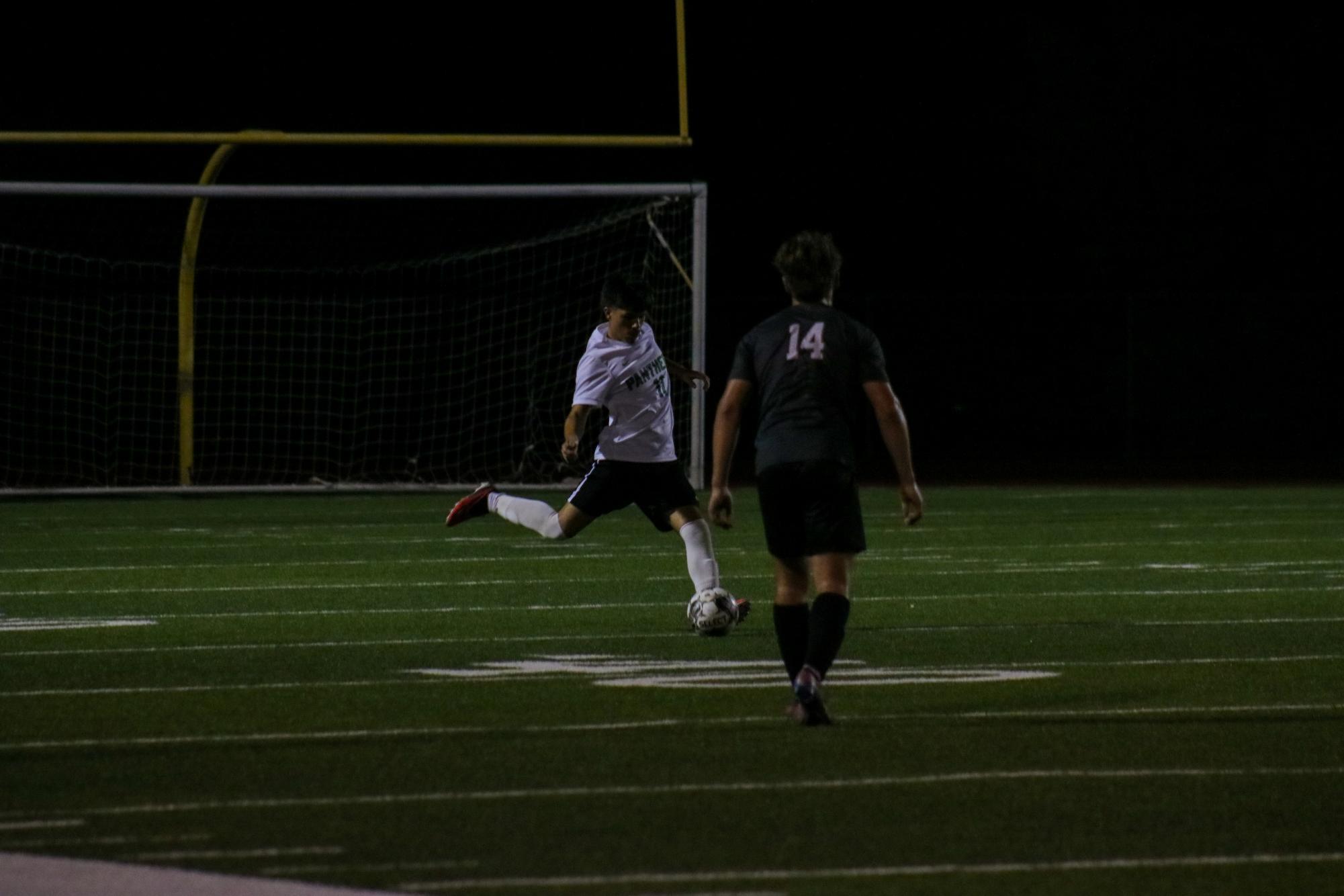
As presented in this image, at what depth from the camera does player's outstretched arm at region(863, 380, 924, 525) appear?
29.4 feet

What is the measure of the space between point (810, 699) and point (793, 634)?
1.10 ft

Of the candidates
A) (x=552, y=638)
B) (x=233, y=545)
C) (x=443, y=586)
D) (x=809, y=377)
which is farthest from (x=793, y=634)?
(x=233, y=545)

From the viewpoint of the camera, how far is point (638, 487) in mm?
12797

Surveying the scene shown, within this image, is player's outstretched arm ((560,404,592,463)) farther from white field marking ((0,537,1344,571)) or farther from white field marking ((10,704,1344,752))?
white field marking ((0,537,1344,571))

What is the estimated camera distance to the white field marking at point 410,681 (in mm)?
9953

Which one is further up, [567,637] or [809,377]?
[809,377]

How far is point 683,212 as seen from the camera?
91.6ft

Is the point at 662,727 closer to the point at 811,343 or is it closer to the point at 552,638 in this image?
the point at 811,343

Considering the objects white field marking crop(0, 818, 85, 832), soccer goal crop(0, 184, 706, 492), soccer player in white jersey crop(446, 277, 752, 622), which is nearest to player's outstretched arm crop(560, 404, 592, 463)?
soccer player in white jersey crop(446, 277, 752, 622)

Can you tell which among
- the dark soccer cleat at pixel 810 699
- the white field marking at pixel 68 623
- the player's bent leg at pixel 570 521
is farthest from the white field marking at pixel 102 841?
the player's bent leg at pixel 570 521

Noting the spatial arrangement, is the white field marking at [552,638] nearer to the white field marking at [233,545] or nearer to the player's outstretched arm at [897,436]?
the player's outstretched arm at [897,436]

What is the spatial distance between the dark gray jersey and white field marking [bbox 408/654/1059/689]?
1.45m

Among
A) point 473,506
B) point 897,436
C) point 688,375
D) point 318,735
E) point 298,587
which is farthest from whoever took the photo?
point 298,587

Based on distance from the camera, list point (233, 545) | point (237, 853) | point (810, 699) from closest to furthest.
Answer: point (237, 853), point (810, 699), point (233, 545)
